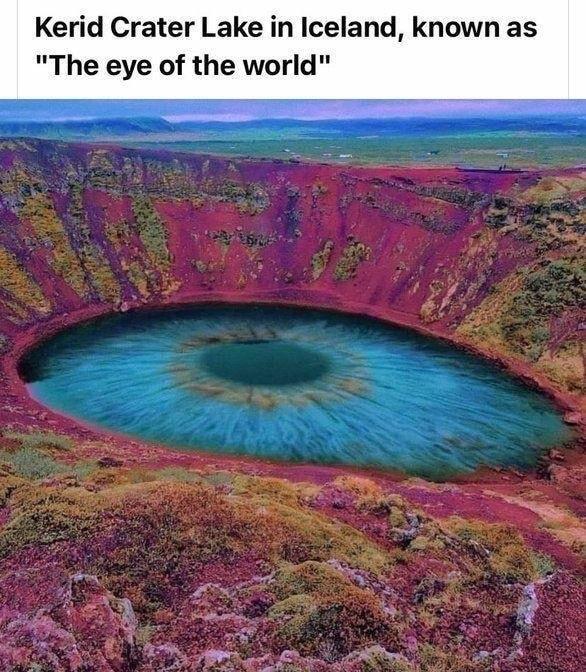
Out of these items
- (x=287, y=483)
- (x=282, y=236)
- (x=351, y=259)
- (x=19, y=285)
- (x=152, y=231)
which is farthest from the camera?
(x=282, y=236)

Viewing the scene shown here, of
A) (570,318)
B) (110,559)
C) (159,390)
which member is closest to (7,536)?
(110,559)

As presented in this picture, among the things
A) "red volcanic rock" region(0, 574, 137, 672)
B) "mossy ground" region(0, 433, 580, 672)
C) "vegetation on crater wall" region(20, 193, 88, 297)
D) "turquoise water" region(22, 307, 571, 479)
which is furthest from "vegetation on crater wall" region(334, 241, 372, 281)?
"red volcanic rock" region(0, 574, 137, 672)

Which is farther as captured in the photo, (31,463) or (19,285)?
(19,285)

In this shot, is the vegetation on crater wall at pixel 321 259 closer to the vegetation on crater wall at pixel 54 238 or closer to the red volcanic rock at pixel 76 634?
the vegetation on crater wall at pixel 54 238

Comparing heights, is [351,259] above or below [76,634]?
above

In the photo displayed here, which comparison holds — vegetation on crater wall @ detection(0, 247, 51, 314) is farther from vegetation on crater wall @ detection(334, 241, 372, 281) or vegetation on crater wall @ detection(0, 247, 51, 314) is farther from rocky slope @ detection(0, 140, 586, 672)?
vegetation on crater wall @ detection(334, 241, 372, 281)

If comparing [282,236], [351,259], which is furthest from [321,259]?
[282,236]

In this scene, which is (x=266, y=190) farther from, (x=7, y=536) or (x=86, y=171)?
(x=7, y=536)

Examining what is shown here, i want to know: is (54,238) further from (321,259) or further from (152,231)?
(321,259)

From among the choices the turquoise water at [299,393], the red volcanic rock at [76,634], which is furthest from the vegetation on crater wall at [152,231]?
the red volcanic rock at [76,634]
